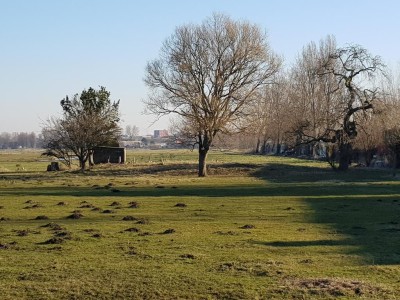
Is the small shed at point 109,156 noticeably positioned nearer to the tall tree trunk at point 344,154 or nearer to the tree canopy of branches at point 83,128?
the tree canopy of branches at point 83,128

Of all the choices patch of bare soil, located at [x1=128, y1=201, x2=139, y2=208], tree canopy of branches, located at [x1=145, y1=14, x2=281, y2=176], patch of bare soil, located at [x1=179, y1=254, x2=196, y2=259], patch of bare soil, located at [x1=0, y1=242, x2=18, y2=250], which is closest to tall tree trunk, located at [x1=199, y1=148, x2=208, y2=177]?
tree canopy of branches, located at [x1=145, y1=14, x2=281, y2=176]

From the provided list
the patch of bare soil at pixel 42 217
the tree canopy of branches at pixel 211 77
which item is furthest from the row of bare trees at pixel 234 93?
the patch of bare soil at pixel 42 217

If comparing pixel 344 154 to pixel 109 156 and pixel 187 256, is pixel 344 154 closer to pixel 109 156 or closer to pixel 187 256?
pixel 109 156

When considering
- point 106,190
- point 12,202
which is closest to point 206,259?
point 12,202

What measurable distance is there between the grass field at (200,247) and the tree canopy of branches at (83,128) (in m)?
29.7

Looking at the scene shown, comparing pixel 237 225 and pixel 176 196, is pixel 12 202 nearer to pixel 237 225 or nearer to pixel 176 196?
pixel 176 196

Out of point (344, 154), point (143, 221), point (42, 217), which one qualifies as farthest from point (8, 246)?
point (344, 154)

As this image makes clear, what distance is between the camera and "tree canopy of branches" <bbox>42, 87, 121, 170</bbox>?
60562 mm

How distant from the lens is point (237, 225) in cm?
1977

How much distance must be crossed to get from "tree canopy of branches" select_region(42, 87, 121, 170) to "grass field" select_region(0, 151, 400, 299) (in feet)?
97.5

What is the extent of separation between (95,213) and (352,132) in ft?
124

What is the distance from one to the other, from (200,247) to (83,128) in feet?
156

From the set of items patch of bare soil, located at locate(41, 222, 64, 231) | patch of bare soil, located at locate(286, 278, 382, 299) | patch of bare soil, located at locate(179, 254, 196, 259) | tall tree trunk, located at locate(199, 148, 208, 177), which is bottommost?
patch of bare soil, located at locate(286, 278, 382, 299)

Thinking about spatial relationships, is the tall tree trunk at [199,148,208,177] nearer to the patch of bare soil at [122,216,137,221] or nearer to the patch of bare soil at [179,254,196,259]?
the patch of bare soil at [122,216,137,221]
